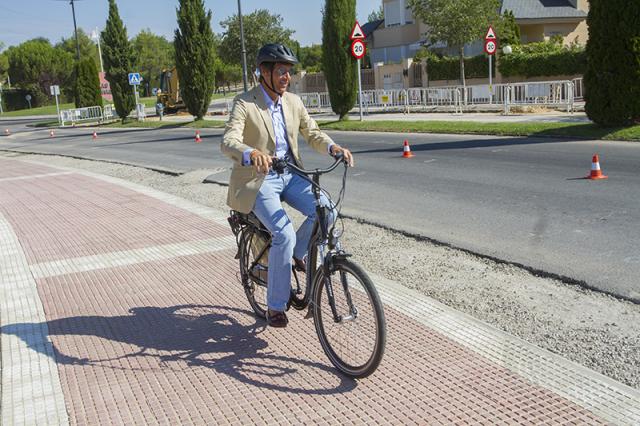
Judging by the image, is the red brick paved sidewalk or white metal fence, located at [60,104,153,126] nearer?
the red brick paved sidewalk

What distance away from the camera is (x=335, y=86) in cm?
2831

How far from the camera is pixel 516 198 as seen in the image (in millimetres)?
9195

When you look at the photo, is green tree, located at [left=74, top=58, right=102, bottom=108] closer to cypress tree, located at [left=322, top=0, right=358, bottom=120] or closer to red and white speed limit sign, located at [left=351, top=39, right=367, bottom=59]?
cypress tree, located at [left=322, top=0, right=358, bottom=120]

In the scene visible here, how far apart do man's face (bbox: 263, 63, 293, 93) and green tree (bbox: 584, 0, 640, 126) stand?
541 inches

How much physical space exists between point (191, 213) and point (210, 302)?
4.13 metres

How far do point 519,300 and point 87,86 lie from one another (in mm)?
49255

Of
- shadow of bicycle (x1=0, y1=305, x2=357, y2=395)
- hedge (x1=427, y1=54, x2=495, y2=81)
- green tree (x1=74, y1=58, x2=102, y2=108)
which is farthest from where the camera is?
green tree (x1=74, y1=58, x2=102, y2=108)

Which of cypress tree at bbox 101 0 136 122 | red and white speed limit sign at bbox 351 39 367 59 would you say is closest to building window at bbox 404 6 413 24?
cypress tree at bbox 101 0 136 122

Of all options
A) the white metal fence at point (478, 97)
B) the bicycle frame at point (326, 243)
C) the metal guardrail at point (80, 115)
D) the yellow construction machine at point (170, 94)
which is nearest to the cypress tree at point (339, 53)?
the white metal fence at point (478, 97)

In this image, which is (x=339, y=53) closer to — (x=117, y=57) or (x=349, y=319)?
(x=117, y=57)

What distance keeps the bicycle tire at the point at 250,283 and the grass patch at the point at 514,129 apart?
12156 mm

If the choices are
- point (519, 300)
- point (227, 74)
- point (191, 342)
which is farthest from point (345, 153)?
point (227, 74)

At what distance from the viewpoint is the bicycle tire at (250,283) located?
486 cm

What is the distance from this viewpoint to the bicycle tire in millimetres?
4862
